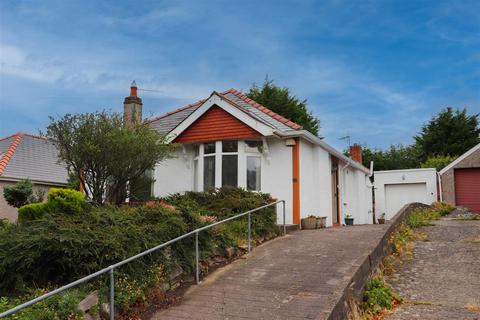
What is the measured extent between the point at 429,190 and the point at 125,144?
74.9 feet

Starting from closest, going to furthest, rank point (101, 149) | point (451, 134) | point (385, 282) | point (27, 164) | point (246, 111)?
1. point (385, 282)
2. point (101, 149)
3. point (246, 111)
4. point (27, 164)
5. point (451, 134)

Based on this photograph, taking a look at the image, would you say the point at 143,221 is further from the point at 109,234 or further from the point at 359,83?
the point at 359,83

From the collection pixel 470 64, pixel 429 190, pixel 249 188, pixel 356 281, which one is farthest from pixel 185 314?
pixel 429 190

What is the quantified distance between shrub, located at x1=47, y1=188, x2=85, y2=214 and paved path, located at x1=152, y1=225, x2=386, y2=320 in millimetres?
2557

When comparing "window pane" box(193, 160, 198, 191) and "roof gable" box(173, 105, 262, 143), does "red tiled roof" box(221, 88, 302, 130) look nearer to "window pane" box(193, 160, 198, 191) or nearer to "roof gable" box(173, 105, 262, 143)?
"roof gable" box(173, 105, 262, 143)

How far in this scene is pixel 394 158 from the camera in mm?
47125

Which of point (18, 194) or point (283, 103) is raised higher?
point (283, 103)

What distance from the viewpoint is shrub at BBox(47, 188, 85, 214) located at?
7.78 metres

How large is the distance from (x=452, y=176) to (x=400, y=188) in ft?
11.3

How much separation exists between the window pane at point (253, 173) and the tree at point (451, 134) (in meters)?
30.9

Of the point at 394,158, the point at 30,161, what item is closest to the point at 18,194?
the point at 30,161

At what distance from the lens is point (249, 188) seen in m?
14.3

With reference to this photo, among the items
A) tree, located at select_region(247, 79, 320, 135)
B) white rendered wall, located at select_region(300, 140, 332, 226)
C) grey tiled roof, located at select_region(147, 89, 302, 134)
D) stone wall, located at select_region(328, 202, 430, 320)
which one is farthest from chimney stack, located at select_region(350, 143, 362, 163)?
stone wall, located at select_region(328, 202, 430, 320)

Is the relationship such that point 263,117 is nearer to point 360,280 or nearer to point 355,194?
point 360,280
